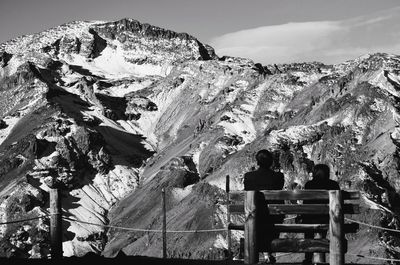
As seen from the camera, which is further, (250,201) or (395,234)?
(395,234)

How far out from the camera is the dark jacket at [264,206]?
16233 mm

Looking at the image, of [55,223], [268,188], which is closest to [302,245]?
[268,188]

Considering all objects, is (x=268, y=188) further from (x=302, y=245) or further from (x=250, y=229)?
(x=302, y=245)

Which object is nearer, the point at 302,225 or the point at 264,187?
the point at 302,225

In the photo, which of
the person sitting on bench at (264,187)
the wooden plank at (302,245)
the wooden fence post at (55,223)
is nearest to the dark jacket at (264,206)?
the person sitting on bench at (264,187)

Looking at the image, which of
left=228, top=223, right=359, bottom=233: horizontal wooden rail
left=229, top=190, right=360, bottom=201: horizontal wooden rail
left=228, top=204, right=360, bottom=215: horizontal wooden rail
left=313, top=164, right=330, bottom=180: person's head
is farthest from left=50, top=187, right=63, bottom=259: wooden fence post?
left=313, top=164, right=330, bottom=180: person's head

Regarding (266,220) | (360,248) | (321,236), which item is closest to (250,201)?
(266,220)

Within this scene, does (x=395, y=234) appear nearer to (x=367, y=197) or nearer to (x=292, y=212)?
(x=367, y=197)

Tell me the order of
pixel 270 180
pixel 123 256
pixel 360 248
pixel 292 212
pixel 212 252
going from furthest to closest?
pixel 212 252
pixel 360 248
pixel 123 256
pixel 270 180
pixel 292 212

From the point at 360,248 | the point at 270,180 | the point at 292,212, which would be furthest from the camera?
the point at 360,248

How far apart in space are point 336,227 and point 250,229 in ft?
6.18

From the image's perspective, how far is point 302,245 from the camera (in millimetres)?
16141

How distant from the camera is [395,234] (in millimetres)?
190250

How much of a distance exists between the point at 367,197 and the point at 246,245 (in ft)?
622
